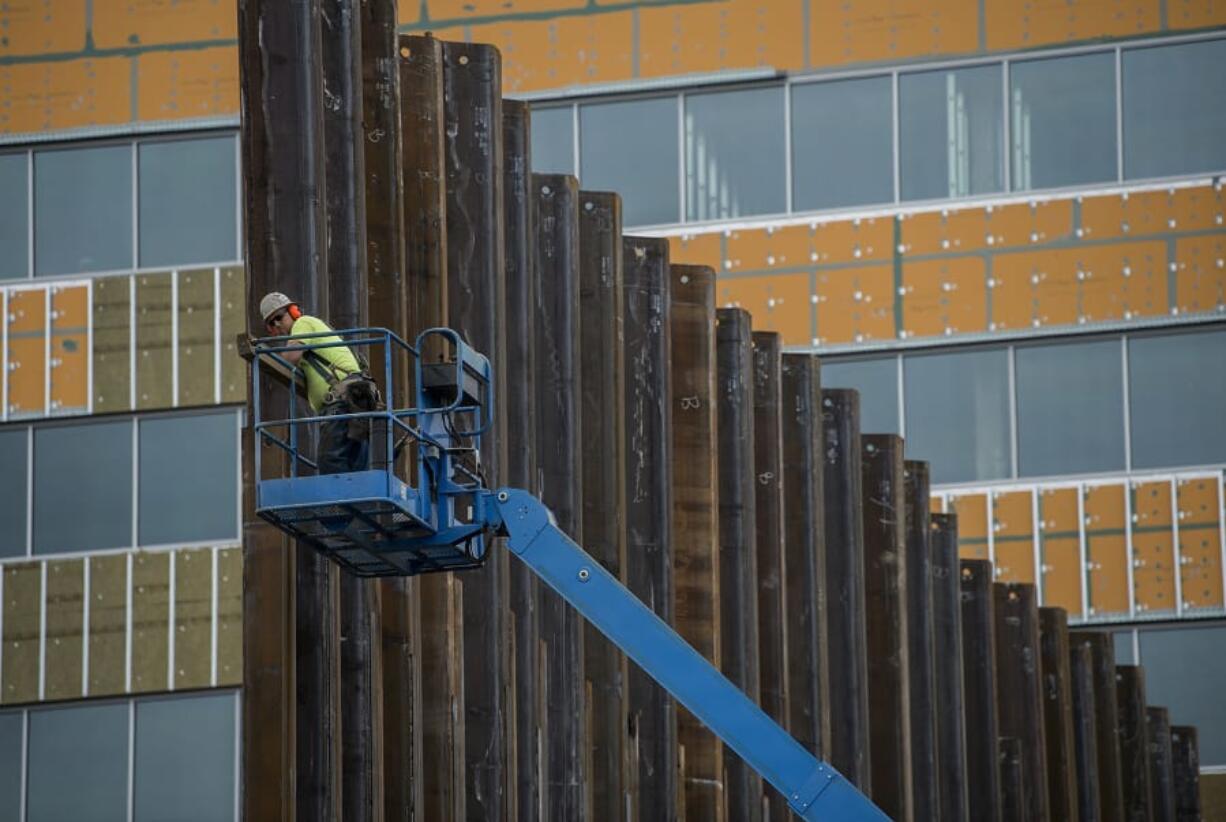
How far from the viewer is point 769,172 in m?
40.3

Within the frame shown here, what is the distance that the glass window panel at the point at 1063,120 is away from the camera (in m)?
39.1

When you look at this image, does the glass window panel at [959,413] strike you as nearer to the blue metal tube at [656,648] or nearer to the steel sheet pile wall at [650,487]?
the steel sheet pile wall at [650,487]

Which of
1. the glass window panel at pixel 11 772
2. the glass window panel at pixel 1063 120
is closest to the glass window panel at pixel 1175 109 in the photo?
the glass window panel at pixel 1063 120

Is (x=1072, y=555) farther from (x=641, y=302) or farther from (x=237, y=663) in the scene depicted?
(x=641, y=302)

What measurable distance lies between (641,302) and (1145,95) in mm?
15257

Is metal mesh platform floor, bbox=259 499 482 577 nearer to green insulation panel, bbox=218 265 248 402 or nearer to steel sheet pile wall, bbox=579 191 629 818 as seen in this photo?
steel sheet pile wall, bbox=579 191 629 818

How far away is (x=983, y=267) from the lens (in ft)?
130

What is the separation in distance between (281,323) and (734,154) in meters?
23.6

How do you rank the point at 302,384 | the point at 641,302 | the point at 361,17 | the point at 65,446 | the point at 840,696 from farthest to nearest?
the point at 65,446, the point at 840,696, the point at 641,302, the point at 361,17, the point at 302,384

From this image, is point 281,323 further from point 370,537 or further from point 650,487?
point 650,487

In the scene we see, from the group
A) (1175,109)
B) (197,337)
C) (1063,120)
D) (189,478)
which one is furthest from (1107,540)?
(197,337)

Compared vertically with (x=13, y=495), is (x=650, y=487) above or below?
below

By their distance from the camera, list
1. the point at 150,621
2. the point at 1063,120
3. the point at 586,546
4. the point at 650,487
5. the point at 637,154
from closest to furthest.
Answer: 1. the point at 586,546
2. the point at 650,487
3. the point at 1063,120
4. the point at 637,154
5. the point at 150,621

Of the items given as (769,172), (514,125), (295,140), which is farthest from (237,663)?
(295,140)
